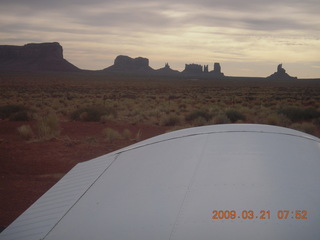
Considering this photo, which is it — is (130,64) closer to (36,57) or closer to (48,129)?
(36,57)

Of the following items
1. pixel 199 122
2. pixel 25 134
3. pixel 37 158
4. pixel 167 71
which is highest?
pixel 167 71

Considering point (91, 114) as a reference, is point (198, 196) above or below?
above

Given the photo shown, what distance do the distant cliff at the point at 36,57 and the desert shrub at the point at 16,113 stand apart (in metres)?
140

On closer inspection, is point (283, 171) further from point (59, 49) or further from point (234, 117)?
point (59, 49)

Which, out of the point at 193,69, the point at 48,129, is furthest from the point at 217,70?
the point at 48,129

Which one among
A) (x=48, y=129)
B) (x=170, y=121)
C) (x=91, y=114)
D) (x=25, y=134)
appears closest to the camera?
(x=25, y=134)

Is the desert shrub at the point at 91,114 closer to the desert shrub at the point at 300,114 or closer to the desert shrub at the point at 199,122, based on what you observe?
the desert shrub at the point at 199,122

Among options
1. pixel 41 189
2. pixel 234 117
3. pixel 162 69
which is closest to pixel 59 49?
pixel 162 69

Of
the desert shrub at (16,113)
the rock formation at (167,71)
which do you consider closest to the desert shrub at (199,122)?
the desert shrub at (16,113)
